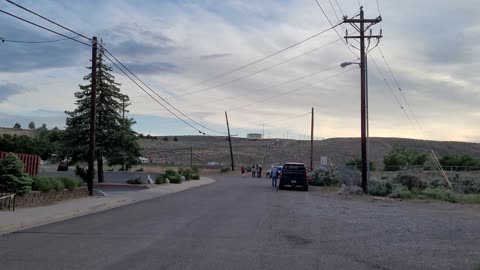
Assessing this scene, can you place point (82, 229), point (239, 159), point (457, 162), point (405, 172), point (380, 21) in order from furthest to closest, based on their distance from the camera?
1. point (239, 159)
2. point (457, 162)
3. point (405, 172)
4. point (380, 21)
5. point (82, 229)

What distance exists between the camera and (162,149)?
490ft

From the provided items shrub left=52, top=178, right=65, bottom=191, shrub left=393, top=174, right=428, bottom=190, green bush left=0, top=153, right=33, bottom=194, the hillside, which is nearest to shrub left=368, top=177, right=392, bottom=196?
shrub left=393, top=174, right=428, bottom=190

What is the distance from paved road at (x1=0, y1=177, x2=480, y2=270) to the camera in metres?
9.93

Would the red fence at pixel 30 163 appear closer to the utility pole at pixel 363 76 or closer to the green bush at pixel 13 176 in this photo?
the green bush at pixel 13 176

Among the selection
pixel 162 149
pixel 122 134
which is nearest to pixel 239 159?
pixel 162 149

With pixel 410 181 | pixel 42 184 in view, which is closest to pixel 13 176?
pixel 42 184

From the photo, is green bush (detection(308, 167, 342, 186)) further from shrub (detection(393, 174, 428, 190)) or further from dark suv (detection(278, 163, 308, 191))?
shrub (detection(393, 174, 428, 190))

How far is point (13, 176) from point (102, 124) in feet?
79.9

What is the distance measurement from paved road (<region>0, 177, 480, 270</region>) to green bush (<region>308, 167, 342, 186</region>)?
29612mm

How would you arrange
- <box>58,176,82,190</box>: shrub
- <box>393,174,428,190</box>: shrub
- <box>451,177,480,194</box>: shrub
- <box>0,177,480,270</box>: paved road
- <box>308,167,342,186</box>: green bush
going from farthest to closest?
<box>308,167,342,186</box>: green bush < <box>393,174,428,190</box>: shrub < <box>451,177,480,194</box>: shrub < <box>58,176,82,190</box>: shrub < <box>0,177,480,270</box>: paved road

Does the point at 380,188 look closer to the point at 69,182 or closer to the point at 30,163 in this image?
the point at 69,182

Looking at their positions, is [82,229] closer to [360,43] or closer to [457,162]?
[360,43]

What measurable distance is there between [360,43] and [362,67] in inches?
59.9

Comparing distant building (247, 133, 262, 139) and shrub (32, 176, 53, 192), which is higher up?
distant building (247, 133, 262, 139)
